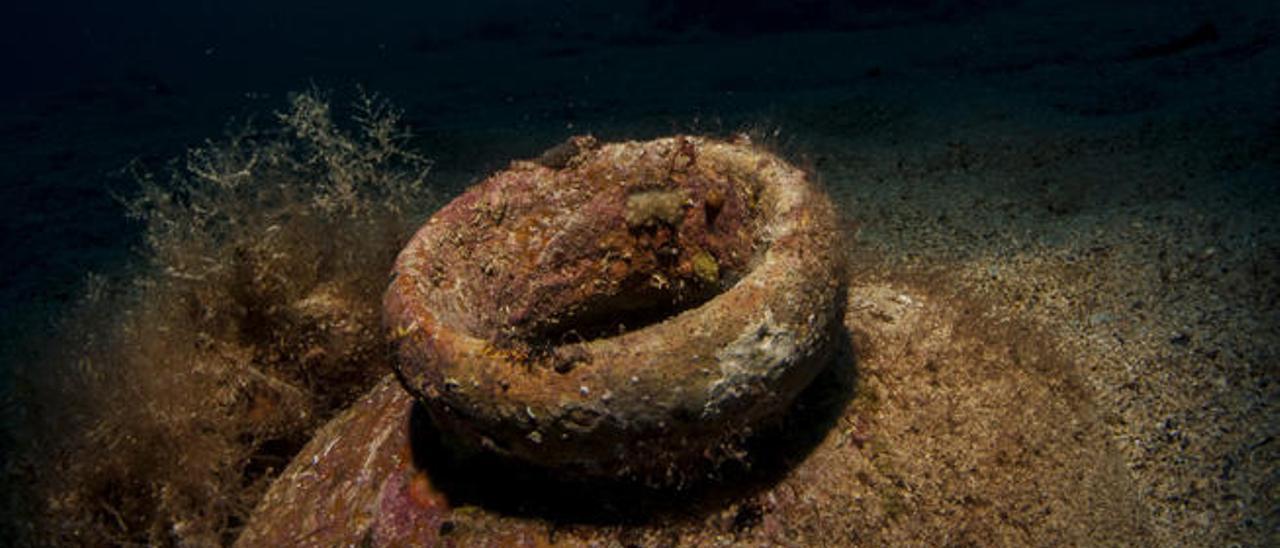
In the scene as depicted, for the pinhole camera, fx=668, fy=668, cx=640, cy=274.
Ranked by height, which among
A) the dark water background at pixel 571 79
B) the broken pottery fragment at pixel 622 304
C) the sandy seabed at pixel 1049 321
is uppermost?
the broken pottery fragment at pixel 622 304

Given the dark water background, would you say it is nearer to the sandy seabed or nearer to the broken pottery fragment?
the sandy seabed

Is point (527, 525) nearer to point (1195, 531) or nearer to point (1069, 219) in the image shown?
point (1195, 531)

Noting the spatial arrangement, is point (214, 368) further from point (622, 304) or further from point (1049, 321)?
point (1049, 321)

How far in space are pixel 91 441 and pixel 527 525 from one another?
2509mm

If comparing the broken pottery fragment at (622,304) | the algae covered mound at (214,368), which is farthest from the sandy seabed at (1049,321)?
the algae covered mound at (214,368)

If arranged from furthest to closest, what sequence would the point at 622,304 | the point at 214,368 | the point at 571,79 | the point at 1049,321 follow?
the point at 571,79
the point at 214,368
the point at 622,304
the point at 1049,321

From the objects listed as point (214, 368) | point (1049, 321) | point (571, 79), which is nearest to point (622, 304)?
point (1049, 321)

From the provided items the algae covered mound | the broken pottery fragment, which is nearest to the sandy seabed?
the broken pottery fragment

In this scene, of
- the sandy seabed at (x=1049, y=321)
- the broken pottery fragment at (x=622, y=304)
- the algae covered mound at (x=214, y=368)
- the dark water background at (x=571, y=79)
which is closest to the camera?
the broken pottery fragment at (x=622, y=304)

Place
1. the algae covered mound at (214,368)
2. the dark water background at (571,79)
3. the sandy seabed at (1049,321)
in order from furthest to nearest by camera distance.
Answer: the dark water background at (571,79) < the algae covered mound at (214,368) < the sandy seabed at (1049,321)

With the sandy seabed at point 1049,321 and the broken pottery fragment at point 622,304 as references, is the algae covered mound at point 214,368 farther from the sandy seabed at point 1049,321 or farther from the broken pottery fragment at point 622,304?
the sandy seabed at point 1049,321

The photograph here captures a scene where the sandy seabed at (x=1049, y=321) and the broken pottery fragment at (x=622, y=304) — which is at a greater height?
the broken pottery fragment at (x=622, y=304)

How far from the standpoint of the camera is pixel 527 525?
230 centimetres

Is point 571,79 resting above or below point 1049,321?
below
